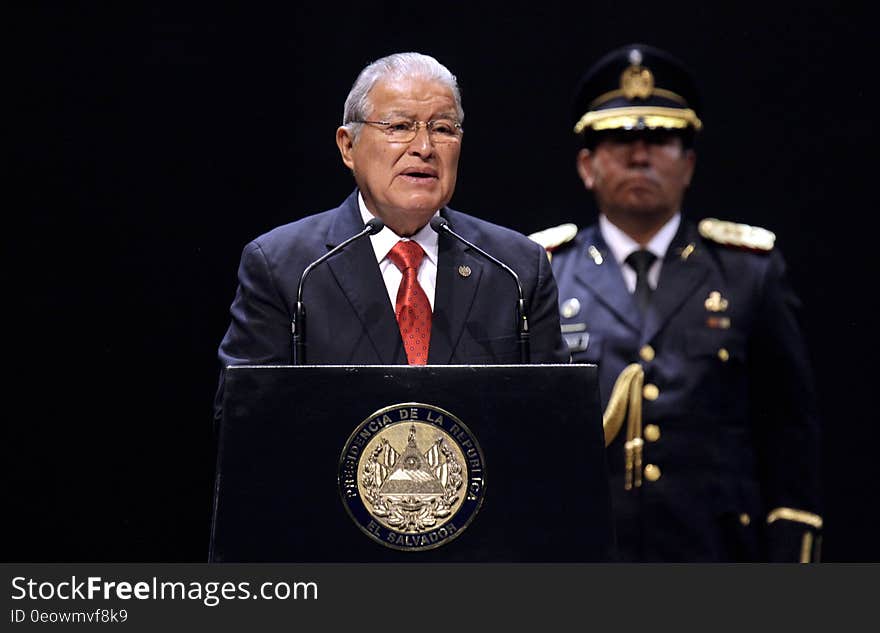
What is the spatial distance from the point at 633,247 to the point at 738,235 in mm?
282

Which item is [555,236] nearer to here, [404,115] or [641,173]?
[641,173]

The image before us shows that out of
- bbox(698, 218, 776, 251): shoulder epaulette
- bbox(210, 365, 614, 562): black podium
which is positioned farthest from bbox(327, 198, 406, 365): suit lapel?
bbox(698, 218, 776, 251): shoulder epaulette

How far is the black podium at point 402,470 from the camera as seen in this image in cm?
193

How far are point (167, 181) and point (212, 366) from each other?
1.59 feet

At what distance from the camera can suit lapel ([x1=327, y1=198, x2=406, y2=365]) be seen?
2.30 m

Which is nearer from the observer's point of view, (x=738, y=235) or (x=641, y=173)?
(x=641, y=173)

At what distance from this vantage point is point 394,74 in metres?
2.41

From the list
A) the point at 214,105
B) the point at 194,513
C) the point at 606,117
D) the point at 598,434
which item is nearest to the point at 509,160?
the point at 606,117

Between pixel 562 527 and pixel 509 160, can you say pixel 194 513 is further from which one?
pixel 562 527

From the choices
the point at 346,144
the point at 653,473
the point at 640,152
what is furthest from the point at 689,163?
the point at 346,144

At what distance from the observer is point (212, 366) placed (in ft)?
12.0

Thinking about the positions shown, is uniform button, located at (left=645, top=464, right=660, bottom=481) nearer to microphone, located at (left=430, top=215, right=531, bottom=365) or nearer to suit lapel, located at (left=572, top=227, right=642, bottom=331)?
suit lapel, located at (left=572, top=227, right=642, bottom=331)

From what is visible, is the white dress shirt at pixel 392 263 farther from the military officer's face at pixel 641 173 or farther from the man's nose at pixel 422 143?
the military officer's face at pixel 641 173

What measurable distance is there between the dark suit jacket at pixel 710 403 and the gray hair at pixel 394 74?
115 cm
